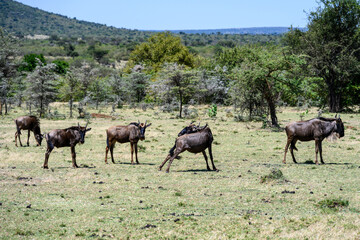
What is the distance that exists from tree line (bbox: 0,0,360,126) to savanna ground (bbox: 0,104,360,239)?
11662 millimetres

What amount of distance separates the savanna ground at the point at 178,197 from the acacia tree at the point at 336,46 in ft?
94.4

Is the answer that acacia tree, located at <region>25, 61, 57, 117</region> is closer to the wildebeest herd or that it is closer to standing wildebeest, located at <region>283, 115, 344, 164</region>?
the wildebeest herd

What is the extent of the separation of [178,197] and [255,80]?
2175cm

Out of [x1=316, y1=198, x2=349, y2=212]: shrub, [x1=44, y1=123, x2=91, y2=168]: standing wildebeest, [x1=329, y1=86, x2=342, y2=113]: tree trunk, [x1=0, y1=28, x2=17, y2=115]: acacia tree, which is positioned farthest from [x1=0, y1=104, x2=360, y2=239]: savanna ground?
[x1=0, y1=28, x2=17, y2=115]: acacia tree

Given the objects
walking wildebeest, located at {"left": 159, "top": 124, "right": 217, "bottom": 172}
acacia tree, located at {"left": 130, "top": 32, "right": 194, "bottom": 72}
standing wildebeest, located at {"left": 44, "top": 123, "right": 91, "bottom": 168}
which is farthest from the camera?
acacia tree, located at {"left": 130, "top": 32, "right": 194, "bottom": 72}

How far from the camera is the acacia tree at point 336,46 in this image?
4869 centimetres

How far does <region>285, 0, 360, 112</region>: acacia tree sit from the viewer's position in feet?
160

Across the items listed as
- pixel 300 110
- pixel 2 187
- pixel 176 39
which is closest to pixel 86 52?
pixel 176 39

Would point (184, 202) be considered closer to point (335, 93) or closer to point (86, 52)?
point (335, 93)

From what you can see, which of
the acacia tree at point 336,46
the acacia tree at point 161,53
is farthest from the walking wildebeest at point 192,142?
the acacia tree at point 161,53

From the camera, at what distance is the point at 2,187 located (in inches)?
540

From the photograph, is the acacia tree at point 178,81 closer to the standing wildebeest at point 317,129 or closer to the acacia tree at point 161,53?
the standing wildebeest at point 317,129

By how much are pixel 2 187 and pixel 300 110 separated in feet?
140

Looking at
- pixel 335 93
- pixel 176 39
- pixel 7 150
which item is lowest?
pixel 7 150
